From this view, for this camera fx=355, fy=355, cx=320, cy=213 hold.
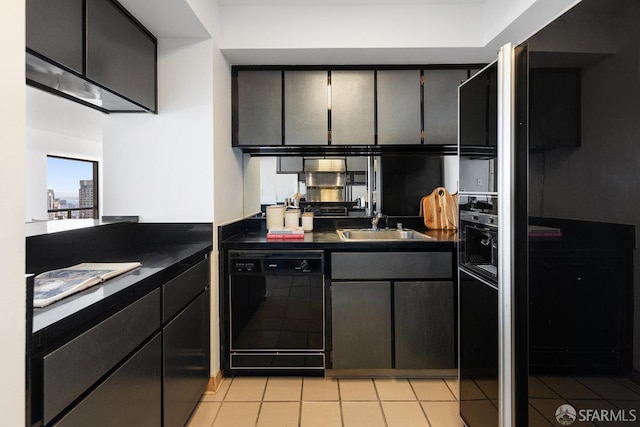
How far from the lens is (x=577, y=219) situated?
1022 millimetres

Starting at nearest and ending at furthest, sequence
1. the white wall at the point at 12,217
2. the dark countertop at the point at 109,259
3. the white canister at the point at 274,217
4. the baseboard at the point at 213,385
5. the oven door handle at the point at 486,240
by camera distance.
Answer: the white wall at the point at 12,217 → the dark countertop at the point at 109,259 → the oven door handle at the point at 486,240 → the baseboard at the point at 213,385 → the white canister at the point at 274,217

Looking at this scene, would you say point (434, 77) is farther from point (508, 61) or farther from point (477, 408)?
point (477, 408)

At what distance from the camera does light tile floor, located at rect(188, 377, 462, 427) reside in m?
1.96

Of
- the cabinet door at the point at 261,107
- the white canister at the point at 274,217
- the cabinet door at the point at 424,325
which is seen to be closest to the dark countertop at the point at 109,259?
the white canister at the point at 274,217

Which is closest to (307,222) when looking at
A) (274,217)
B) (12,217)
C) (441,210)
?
(274,217)

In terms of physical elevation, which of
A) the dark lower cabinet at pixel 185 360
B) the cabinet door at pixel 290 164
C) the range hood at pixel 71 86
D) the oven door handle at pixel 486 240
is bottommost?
the dark lower cabinet at pixel 185 360

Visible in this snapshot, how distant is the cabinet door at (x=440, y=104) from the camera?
267 centimetres

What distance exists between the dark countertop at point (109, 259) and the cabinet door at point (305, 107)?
97 centimetres

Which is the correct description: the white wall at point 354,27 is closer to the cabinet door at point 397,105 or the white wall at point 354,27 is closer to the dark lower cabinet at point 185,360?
the cabinet door at point 397,105

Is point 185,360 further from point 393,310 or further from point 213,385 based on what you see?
point 393,310

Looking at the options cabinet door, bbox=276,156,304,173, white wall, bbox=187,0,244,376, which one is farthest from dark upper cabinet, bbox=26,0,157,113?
cabinet door, bbox=276,156,304,173

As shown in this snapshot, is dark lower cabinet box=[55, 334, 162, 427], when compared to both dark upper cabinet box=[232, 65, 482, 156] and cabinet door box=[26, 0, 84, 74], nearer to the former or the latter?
cabinet door box=[26, 0, 84, 74]

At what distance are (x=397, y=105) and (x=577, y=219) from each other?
6.07 ft

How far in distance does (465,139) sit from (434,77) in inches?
47.8
